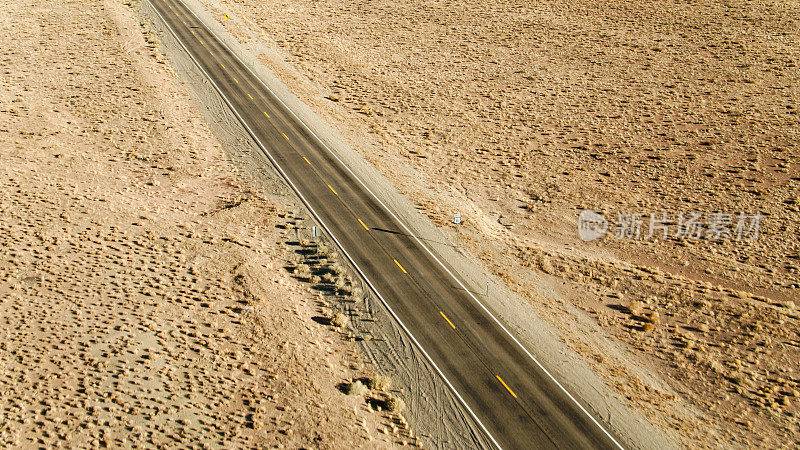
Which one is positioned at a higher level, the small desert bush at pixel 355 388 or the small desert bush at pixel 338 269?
the small desert bush at pixel 338 269

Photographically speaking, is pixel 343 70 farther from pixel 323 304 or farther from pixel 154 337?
pixel 154 337

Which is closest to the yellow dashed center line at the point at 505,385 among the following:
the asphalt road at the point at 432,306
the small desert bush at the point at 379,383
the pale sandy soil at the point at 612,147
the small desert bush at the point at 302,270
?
the asphalt road at the point at 432,306

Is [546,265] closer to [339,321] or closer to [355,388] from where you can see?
[339,321]

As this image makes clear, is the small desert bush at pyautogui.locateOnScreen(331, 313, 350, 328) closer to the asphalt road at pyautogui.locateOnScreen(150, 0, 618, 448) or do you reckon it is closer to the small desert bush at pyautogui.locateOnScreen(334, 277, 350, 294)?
the small desert bush at pyautogui.locateOnScreen(334, 277, 350, 294)

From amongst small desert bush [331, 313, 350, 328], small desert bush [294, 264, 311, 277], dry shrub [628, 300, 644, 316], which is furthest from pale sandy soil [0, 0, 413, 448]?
dry shrub [628, 300, 644, 316]

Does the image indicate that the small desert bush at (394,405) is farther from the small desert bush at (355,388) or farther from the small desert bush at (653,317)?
the small desert bush at (653,317)

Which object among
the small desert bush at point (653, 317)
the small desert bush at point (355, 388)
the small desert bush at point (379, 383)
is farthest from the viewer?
the small desert bush at point (653, 317)

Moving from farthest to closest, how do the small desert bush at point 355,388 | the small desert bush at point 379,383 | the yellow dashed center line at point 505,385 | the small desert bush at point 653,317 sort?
the small desert bush at point 653,317 < the yellow dashed center line at point 505,385 < the small desert bush at point 379,383 < the small desert bush at point 355,388

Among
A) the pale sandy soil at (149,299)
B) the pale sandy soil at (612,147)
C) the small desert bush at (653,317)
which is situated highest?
the pale sandy soil at (612,147)

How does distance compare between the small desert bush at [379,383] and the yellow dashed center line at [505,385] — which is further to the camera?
the yellow dashed center line at [505,385]
